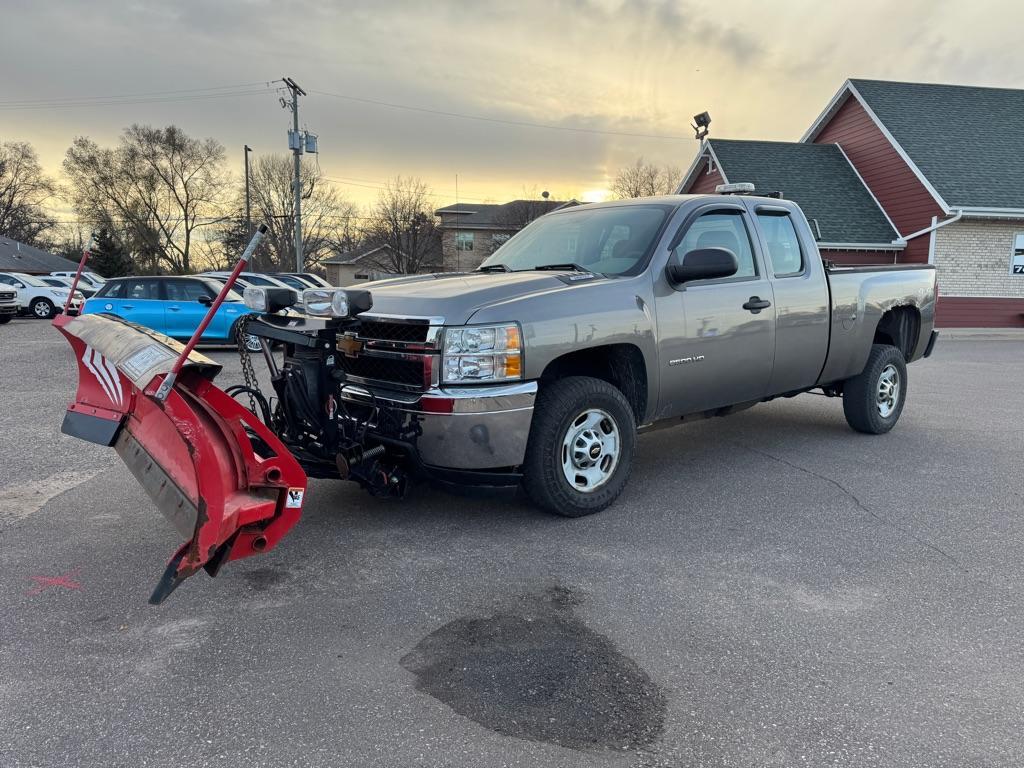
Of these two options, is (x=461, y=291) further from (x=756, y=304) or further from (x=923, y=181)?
(x=923, y=181)

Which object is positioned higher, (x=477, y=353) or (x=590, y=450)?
(x=477, y=353)

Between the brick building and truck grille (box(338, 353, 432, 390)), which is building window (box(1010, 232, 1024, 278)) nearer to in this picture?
the brick building

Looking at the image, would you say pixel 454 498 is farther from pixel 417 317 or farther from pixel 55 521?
pixel 55 521

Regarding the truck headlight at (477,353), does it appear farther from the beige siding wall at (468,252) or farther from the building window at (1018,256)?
the beige siding wall at (468,252)

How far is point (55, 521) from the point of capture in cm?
446

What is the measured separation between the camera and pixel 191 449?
296 centimetres

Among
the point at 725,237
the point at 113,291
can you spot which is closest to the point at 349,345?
the point at 725,237

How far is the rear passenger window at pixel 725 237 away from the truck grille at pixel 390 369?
2153mm

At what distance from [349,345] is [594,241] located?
6.60ft

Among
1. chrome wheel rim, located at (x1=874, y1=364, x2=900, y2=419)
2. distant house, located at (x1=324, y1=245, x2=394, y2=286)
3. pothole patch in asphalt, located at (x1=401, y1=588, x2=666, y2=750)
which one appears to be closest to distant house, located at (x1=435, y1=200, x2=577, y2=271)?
distant house, located at (x1=324, y1=245, x2=394, y2=286)

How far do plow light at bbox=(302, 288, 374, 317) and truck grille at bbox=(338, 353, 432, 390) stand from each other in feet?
1.15

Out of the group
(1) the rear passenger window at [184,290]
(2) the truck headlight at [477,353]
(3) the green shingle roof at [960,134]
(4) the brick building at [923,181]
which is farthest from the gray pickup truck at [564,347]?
(3) the green shingle roof at [960,134]

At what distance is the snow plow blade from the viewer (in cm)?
290

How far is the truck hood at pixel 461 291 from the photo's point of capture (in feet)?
12.9
